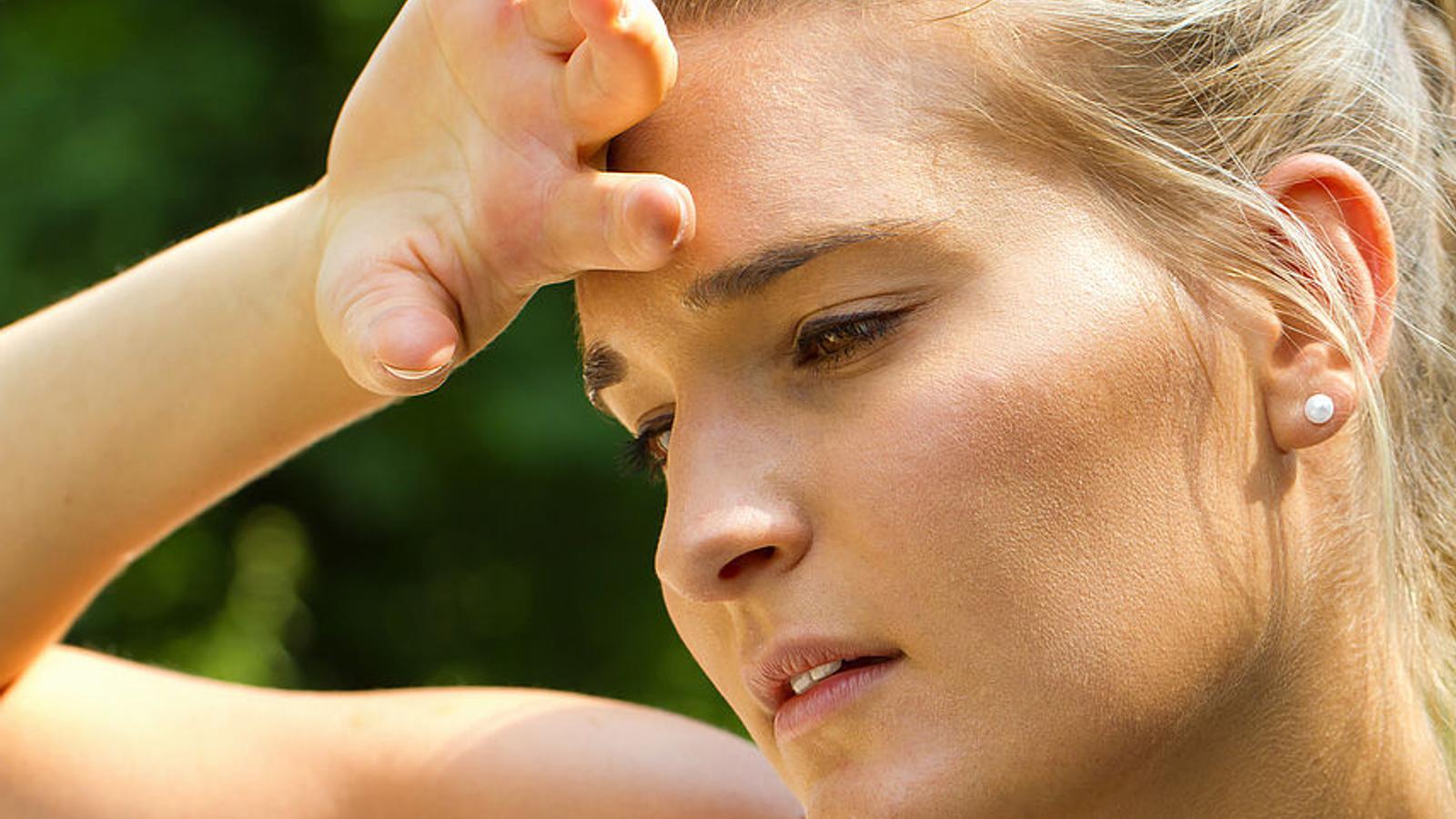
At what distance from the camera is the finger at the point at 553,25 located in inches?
64.6

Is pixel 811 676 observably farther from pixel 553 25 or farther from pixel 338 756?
pixel 338 756

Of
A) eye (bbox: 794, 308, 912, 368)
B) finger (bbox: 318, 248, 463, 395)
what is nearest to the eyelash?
eye (bbox: 794, 308, 912, 368)

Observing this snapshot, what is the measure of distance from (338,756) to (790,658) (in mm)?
920

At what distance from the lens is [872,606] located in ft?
5.28

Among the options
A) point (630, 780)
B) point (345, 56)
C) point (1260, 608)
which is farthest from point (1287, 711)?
point (345, 56)

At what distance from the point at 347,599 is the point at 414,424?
2.30 ft

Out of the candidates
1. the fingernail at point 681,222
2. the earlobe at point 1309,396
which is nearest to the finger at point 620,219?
the fingernail at point 681,222

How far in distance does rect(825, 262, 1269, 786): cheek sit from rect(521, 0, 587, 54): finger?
1.53 ft

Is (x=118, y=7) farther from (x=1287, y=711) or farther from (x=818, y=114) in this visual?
(x=1287, y=711)

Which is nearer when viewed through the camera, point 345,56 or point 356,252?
point 356,252

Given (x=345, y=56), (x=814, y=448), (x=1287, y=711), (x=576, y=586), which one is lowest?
(x=1287, y=711)

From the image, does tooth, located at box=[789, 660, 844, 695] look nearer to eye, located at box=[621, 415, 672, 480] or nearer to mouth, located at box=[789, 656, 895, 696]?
mouth, located at box=[789, 656, 895, 696]

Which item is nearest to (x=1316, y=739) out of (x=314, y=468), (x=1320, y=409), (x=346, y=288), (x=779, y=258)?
(x=1320, y=409)

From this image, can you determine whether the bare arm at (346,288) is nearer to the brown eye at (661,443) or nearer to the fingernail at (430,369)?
the fingernail at (430,369)
